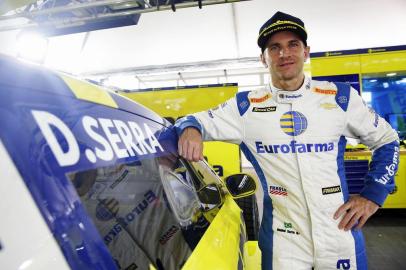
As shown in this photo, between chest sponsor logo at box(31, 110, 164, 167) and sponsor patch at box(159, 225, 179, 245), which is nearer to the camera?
chest sponsor logo at box(31, 110, 164, 167)

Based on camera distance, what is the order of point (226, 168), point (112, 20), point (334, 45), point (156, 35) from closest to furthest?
point (226, 168) < point (112, 20) < point (156, 35) < point (334, 45)

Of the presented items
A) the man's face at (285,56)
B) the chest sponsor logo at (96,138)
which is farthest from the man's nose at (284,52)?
the chest sponsor logo at (96,138)

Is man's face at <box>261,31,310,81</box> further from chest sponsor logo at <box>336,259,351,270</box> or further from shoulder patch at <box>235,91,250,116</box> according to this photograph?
chest sponsor logo at <box>336,259,351,270</box>

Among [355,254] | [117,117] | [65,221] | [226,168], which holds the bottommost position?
[226,168]

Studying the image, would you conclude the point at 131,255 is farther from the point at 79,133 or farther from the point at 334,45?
the point at 334,45

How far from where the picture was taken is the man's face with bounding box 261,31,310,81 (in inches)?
60.9

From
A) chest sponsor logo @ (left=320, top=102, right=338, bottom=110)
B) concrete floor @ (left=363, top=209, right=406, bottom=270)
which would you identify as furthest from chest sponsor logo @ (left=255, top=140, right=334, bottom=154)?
concrete floor @ (left=363, top=209, right=406, bottom=270)

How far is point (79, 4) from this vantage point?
459 cm

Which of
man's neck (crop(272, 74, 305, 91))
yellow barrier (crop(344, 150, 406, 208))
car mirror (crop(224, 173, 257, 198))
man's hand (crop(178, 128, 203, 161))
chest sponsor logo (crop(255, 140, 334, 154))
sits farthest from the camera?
yellow barrier (crop(344, 150, 406, 208))

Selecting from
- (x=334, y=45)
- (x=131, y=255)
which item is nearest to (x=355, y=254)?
(x=131, y=255)

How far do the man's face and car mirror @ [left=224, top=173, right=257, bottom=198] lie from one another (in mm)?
614

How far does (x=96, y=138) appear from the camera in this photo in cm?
65

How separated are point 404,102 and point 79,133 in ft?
20.3

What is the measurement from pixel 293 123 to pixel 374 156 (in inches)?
19.7
